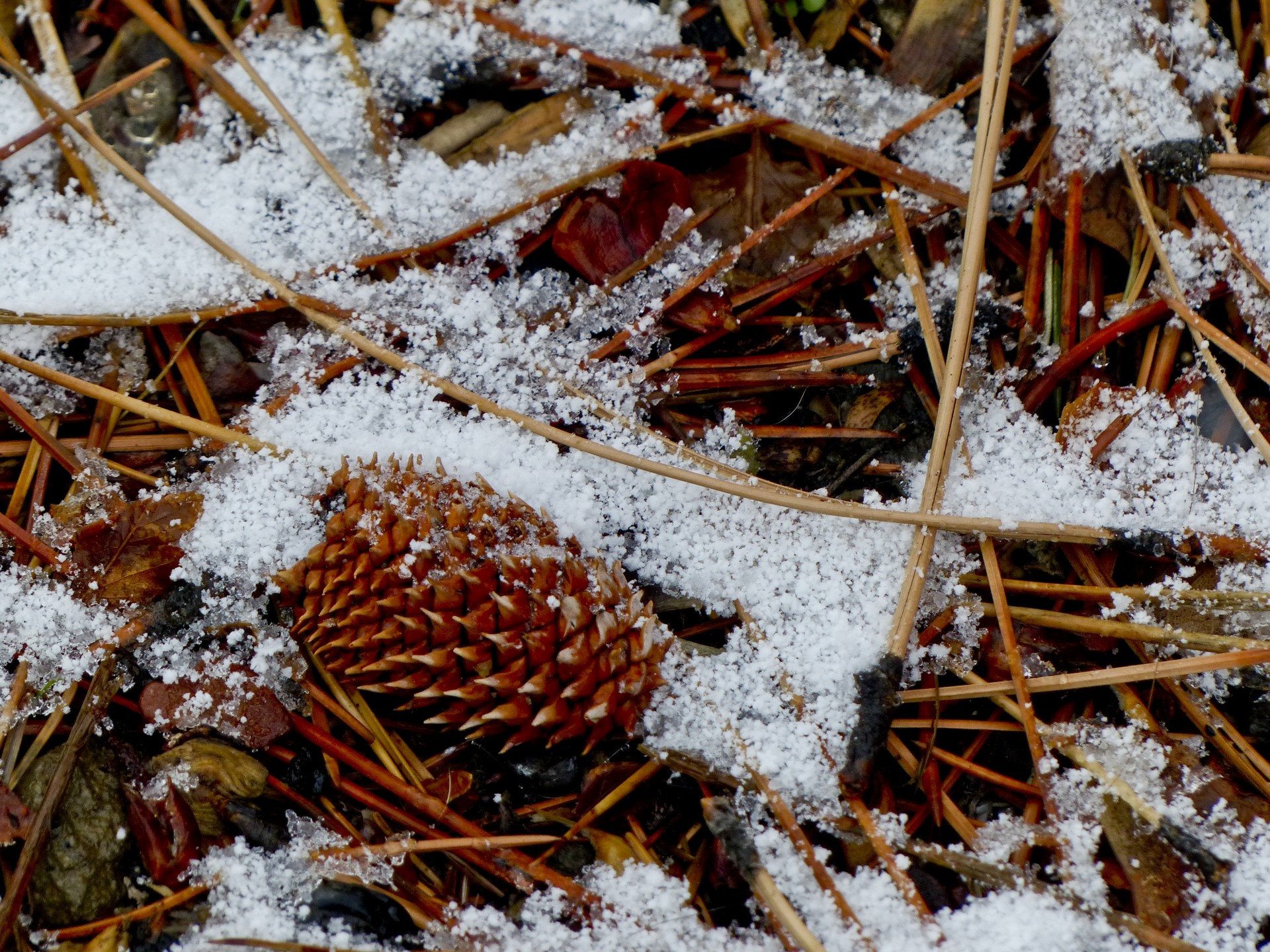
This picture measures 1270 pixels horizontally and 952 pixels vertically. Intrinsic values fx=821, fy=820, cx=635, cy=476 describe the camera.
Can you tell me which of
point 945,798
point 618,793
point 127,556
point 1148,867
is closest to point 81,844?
point 127,556

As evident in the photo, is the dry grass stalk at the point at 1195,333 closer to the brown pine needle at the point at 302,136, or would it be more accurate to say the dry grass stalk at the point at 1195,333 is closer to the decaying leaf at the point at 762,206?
the decaying leaf at the point at 762,206

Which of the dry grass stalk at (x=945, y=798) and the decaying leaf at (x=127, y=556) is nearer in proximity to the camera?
the dry grass stalk at (x=945, y=798)

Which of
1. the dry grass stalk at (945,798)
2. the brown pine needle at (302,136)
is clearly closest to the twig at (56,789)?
the brown pine needle at (302,136)

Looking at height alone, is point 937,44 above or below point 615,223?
above

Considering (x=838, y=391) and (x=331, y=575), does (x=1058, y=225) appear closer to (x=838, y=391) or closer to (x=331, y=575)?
(x=838, y=391)

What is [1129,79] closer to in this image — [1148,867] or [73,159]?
[1148,867]
